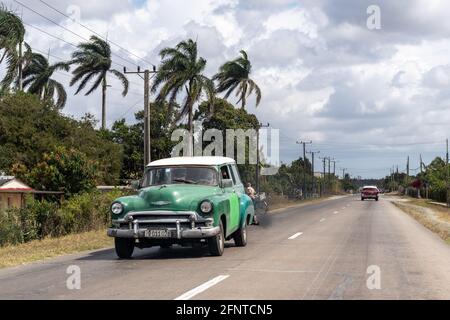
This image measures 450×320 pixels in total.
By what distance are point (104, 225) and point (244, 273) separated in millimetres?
14735

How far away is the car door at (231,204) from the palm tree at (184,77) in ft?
100

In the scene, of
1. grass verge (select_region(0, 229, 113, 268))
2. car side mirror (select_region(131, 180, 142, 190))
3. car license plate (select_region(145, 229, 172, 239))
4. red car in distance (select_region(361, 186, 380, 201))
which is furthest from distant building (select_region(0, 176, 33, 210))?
red car in distance (select_region(361, 186, 380, 201))

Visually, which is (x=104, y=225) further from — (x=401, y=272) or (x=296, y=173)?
(x=296, y=173)

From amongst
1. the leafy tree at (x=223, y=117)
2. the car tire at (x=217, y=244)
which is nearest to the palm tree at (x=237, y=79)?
the leafy tree at (x=223, y=117)

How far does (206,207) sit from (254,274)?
2480 millimetres

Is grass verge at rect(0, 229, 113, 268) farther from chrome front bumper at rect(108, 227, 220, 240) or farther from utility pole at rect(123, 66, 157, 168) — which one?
utility pole at rect(123, 66, 157, 168)

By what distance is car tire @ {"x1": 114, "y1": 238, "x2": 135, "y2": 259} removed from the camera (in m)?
13.2

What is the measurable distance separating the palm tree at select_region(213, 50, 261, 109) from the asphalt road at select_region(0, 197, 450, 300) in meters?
42.4

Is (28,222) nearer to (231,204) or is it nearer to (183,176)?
(183,176)

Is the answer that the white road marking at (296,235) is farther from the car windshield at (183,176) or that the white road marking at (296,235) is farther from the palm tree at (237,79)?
the palm tree at (237,79)

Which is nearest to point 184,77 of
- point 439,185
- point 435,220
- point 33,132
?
point 33,132

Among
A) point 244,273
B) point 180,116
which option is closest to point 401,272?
point 244,273

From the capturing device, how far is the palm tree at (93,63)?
188ft
